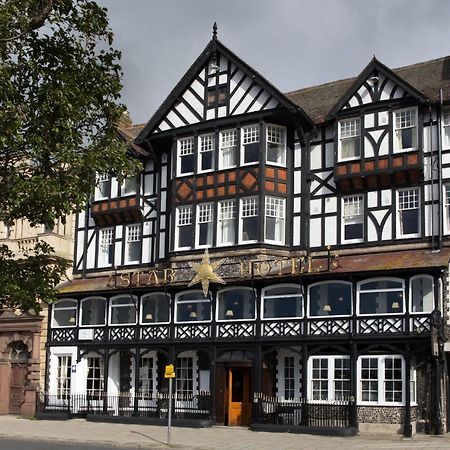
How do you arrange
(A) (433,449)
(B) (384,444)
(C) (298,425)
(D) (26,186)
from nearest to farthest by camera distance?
(D) (26,186) < (A) (433,449) < (B) (384,444) < (C) (298,425)

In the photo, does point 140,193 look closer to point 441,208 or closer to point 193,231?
point 193,231

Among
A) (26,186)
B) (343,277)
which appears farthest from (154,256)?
(26,186)

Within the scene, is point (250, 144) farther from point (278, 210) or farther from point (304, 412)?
point (304, 412)

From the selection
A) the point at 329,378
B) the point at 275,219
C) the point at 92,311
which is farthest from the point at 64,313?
the point at 329,378

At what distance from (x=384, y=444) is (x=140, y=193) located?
59.3 ft

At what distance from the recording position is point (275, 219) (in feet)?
115

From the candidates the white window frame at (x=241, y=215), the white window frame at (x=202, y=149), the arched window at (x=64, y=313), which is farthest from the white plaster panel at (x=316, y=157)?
the arched window at (x=64, y=313)

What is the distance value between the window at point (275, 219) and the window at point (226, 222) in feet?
5.08

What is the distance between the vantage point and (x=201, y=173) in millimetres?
36594

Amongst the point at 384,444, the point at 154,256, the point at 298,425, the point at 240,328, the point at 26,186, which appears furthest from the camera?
the point at 154,256

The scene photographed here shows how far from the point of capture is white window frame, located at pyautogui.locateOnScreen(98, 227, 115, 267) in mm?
40625

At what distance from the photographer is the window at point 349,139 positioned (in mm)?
33750

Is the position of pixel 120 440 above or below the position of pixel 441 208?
below

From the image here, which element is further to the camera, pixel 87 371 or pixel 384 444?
pixel 87 371
